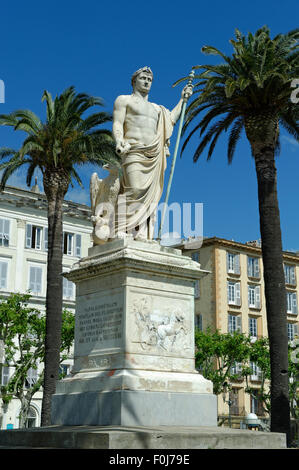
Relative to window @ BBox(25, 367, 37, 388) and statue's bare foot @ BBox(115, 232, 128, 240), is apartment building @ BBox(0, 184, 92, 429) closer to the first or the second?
window @ BBox(25, 367, 37, 388)

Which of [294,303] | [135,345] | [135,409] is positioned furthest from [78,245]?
[135,409]

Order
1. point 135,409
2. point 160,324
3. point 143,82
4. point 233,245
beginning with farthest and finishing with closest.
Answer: point 233,245, point 143,82, point 160,324, point 135,409

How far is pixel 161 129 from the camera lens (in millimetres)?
12734

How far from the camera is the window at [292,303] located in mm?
72938

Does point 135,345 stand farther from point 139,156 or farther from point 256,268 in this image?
point 256,268

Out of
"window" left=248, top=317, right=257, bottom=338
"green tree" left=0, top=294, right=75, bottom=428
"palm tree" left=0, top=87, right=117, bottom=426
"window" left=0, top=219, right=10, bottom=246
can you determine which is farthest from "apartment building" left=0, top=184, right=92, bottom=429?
"palm tree" left=0, top=87, right=117, bottom=426

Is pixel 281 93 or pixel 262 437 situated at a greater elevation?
pixel 281 93

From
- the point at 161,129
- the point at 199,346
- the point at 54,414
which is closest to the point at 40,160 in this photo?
the point at 161,129

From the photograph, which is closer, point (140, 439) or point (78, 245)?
point (140, 439)

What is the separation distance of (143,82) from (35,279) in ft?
146

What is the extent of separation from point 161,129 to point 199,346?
131 feet

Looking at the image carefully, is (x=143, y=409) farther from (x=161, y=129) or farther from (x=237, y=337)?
(x=237, y=337)

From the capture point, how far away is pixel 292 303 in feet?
242

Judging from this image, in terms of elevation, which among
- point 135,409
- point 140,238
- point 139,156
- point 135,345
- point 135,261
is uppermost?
point 139,156
